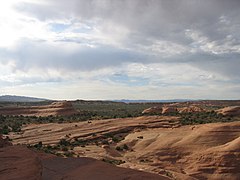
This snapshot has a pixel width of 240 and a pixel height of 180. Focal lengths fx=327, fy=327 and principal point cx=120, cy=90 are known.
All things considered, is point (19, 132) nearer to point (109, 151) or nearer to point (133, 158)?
point (109, 151)

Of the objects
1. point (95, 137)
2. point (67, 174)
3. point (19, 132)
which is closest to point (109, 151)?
point (95, 137)

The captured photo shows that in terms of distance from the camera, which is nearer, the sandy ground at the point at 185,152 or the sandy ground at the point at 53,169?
the sandy ground at the point at 53,169

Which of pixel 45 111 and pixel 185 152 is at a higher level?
pixel 45 111

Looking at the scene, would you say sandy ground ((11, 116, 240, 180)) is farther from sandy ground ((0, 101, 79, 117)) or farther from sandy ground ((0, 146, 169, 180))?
sandy ground ((0, 101, 79, 117))

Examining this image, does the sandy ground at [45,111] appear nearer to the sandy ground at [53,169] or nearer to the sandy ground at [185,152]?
the sandy ground at [185,152]

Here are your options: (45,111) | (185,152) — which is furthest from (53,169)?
(45,111)

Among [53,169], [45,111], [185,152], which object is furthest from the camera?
[45,111]

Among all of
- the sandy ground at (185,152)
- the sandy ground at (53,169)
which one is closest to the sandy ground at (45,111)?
the sandy ground at (185,152)

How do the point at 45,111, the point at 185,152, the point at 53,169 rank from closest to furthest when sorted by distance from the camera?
the point at 53,169 < the point at 185,152 < the point at 45,111

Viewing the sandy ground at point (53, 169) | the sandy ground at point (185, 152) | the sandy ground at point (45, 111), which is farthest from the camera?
the sandy ground at point (45, 111)

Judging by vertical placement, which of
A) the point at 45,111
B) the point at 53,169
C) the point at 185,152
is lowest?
the point at 185,152

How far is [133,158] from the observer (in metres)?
27.4

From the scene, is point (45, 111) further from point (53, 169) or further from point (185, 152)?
point (53, 169)

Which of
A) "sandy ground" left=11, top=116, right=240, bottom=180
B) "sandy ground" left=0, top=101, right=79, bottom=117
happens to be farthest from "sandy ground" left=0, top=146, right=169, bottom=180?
"sandy ground" left=0, top=101, right=79, bottom=117
